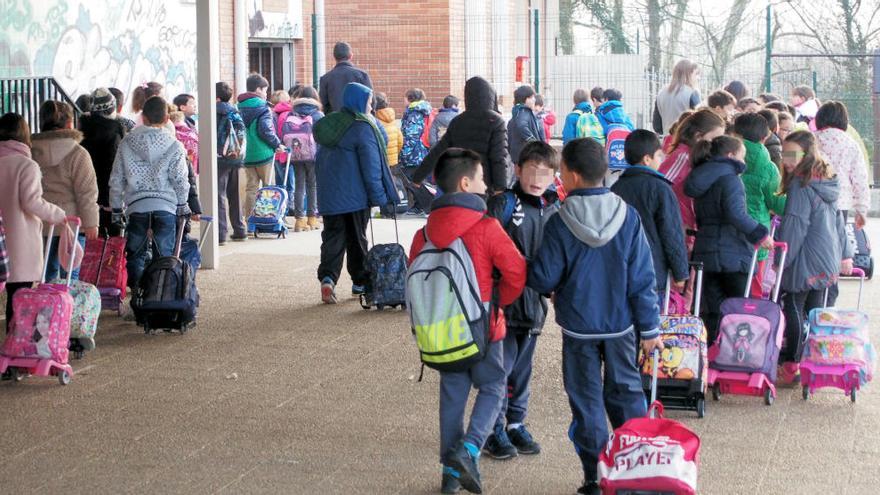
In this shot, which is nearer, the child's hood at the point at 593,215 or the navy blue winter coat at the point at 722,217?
the child's hood at the point at 593,215

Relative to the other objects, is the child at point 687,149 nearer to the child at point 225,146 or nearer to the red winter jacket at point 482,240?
the red winter jacket at point 482,240

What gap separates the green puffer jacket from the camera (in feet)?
29.3

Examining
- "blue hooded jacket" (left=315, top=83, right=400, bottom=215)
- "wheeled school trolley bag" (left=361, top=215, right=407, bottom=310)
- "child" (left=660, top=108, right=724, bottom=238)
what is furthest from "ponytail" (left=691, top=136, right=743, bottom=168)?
"blue hooded jacket" (left=315, top=83, right=400, bottom=215)

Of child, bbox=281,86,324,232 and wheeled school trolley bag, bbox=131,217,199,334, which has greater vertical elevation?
child, bbox=281,86,324,232

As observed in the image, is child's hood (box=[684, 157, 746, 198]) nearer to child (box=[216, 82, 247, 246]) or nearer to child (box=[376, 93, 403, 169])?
child (box=[216, 82, 247, 246])

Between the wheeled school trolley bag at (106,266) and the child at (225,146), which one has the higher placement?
the child at (225,146)

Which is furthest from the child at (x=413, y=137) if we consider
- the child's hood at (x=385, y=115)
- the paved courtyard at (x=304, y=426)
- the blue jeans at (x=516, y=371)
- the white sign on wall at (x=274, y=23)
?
the blue jeans at (x=516, y=371)

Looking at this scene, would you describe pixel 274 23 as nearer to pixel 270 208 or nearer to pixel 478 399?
pixel 270 208

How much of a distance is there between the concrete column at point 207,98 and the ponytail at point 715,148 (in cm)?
658

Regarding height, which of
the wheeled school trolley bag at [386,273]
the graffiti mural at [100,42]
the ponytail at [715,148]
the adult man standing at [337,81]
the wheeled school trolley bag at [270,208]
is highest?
the graffiti mural at [100,42]

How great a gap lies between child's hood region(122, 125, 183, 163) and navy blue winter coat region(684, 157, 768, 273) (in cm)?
429

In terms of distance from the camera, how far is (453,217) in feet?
20.6

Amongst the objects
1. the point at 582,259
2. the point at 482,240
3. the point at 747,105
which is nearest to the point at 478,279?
the point at 482,240

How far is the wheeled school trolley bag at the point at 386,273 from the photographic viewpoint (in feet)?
37.7
